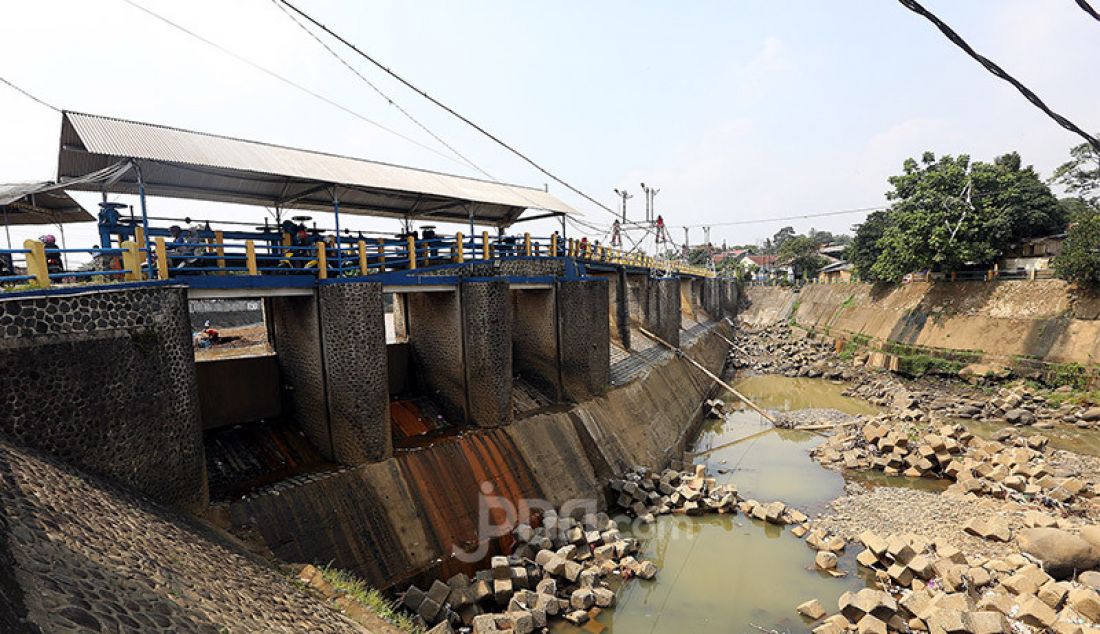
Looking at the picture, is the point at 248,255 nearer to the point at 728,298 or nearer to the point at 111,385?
the point at 111,385

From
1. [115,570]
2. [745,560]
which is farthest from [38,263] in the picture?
[745,560]

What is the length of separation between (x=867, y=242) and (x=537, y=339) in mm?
53875

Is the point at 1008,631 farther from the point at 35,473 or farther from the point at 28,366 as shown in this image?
the point at 28,366

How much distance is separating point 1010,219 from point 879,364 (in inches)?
497

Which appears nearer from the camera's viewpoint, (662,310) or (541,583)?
(541,583)

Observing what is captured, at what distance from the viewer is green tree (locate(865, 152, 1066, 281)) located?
33.2m

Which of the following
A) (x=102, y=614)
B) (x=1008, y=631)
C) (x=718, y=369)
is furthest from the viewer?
(x=718, y=369)

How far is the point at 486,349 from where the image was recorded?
15016 mm

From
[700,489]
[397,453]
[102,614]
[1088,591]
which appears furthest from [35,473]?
[1088,591]

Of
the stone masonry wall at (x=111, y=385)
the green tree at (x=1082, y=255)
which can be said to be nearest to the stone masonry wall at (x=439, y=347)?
the stone masonry wall at (x=111, y=385)

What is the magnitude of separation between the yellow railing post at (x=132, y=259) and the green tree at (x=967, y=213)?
41104mm

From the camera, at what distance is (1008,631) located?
9.12 m

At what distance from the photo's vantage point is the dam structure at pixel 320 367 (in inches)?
307

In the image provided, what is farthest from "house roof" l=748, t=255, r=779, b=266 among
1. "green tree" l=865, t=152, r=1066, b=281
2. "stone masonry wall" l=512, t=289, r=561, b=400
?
"stone masonry wall" l=512, t=289, r=561, b=400
